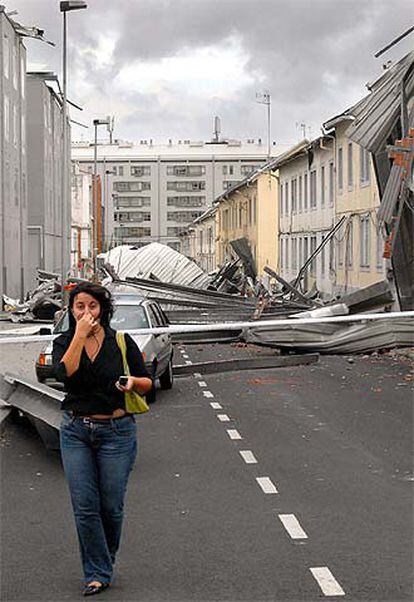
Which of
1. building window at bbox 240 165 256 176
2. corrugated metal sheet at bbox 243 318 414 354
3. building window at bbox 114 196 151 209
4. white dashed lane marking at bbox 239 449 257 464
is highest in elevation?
building window at bbox 240 165 256 176

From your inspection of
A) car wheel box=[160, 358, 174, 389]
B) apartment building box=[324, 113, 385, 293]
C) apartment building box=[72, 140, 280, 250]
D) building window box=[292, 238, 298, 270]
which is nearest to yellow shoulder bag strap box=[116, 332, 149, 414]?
car wheel box=[160, 358, 174, 389]

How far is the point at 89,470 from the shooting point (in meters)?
5.77

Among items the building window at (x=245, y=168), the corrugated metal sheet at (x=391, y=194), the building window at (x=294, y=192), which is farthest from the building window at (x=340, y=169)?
the building window at (x=245, y=168)

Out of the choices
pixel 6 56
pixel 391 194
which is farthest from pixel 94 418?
pixel 6 56

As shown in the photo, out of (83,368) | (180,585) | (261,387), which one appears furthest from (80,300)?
(261,387)

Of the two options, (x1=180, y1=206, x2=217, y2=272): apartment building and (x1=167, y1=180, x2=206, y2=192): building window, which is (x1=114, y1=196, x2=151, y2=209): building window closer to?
(x1=167, y1=180, x2=206, y2=192): building window

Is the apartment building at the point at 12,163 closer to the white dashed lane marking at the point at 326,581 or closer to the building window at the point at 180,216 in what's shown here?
the white dashed lane marking at the point at 326,581

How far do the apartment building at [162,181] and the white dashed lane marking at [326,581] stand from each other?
124009mm

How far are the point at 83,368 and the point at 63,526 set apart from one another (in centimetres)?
229

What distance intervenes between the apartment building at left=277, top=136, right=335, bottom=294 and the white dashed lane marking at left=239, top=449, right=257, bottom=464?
93.3 feet

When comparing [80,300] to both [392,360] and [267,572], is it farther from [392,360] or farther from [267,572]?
[392,360]

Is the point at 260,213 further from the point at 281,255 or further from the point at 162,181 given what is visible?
the point at 162,181

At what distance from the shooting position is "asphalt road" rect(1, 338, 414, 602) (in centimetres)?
613

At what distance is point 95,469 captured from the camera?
228 inches
